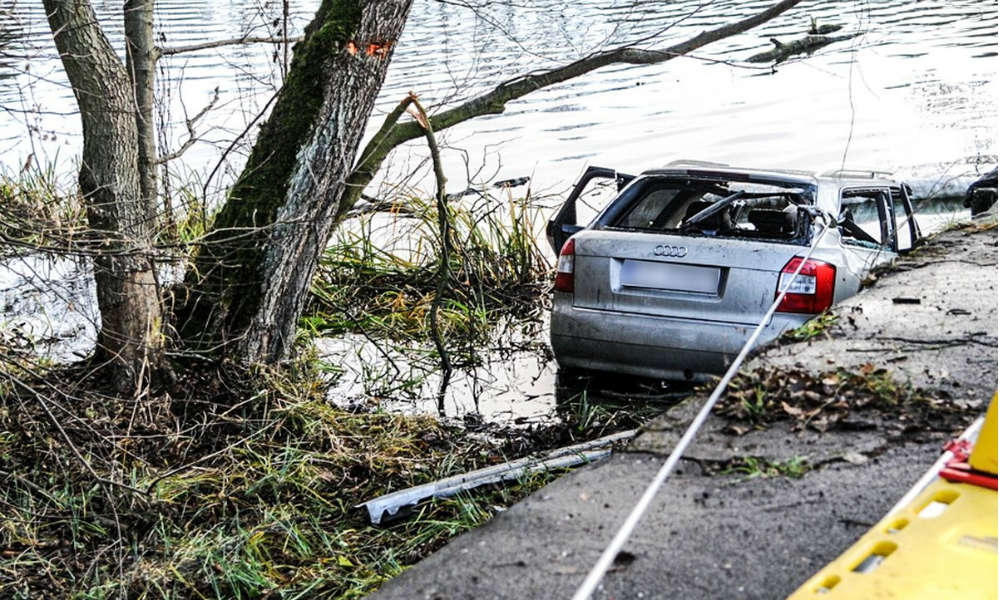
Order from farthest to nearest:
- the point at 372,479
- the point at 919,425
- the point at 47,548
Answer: the point at 372,479 → the point at 47,548 → the point at 919,425

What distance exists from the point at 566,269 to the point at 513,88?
1.54 metres

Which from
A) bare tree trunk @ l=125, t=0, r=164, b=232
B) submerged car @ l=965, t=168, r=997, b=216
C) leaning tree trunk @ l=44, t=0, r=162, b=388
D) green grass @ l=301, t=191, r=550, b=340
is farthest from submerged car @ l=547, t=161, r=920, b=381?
bare tree trunk @ l=125, t=0, r=164, b=232

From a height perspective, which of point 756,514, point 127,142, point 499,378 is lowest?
point 499,378

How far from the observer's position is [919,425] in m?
4.31

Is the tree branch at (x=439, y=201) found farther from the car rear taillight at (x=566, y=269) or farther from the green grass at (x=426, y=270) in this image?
the green grass at (x=426, y=270)

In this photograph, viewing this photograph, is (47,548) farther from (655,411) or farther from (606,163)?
(606,163)

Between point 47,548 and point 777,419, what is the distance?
3415 mm

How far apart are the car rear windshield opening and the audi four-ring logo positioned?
0.54ft

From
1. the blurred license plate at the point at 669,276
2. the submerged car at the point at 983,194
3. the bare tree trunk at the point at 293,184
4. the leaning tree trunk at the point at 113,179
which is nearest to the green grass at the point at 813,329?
the blurred license plate at the point at 669,276

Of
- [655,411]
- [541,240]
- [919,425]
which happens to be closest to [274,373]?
[655,411]

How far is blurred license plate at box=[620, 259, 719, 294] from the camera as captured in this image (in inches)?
260

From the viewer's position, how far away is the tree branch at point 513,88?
23.9ft

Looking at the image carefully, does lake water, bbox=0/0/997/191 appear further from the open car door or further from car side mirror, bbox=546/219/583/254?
car side mirror, bbox=546/219/583/254

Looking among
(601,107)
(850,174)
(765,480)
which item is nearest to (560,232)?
(850,174)
